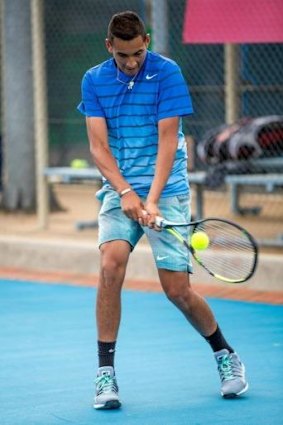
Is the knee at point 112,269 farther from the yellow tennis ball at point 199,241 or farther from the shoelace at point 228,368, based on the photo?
the shoelace at point 228,368

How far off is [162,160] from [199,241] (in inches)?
16.1

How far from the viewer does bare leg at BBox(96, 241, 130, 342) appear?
6.08m

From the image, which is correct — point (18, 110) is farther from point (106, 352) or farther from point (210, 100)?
point (106, 352)

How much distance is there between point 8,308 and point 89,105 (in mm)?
3314

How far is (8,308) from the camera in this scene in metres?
9.19

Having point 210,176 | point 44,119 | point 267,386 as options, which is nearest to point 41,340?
point 267,386

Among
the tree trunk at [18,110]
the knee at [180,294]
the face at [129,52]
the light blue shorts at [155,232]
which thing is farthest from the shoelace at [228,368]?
the tree trunk at [18,110]

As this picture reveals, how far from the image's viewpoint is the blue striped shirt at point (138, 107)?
608 cm

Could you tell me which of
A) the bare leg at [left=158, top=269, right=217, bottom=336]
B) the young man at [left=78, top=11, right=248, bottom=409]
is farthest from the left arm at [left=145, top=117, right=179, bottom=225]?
the bare leg at [left=158, top=269, right=217, bottom=336]

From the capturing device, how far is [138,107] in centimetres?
610

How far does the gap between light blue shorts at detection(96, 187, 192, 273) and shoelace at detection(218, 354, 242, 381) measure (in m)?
0.47

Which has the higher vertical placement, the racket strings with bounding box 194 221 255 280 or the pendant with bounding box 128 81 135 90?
the pendant with bounding box 128 81 135 90

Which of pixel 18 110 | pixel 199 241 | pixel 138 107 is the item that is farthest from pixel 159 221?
pixel 18 110

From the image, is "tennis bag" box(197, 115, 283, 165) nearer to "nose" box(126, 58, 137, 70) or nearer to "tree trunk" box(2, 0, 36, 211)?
"tree trunk" box(2, 0, 36, 211)
